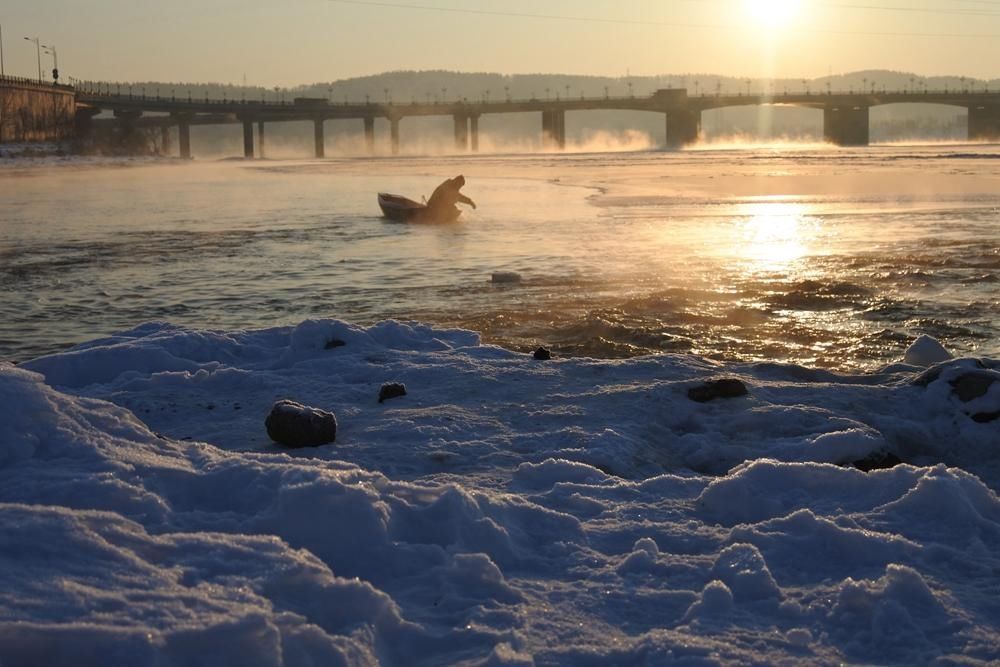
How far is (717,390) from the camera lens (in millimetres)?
7688

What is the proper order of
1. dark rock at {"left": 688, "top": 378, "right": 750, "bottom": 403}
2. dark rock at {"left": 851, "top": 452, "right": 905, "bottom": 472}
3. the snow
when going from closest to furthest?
→ the snow, dark rock at {"left": 851, "top": 452, "right": 905, "bottom": 472}, dark rock at {"left": 688, "top": 378, "right": 750, "bottom": 403}

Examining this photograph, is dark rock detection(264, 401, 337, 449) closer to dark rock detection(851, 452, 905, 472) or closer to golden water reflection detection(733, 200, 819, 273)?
dark rock detection(851, 452, 905, 472)

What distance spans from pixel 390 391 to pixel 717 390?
2316 millimetres

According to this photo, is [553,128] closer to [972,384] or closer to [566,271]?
[566,271]

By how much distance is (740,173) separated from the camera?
2126 inches

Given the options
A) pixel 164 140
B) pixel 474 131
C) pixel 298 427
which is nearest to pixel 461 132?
pixel 474 131

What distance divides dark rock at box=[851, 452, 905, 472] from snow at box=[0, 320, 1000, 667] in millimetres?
73

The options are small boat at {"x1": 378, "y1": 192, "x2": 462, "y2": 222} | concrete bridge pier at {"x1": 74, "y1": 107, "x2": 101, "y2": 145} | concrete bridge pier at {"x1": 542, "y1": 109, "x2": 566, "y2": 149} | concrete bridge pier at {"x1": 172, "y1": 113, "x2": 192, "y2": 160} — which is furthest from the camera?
concrete bridge pier at {"x1": 542, "y1": 109, "x2": 566, "y2": 149}

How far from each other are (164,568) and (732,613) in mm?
2108

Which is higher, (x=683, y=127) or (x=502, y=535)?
(x=683, y=127)

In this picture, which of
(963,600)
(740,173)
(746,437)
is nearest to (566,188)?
(740,173)

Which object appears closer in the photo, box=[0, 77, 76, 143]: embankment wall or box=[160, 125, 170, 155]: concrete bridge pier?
box=[0, 77, 76, 143]: embankment wall

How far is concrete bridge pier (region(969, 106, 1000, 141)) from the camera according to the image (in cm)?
15738

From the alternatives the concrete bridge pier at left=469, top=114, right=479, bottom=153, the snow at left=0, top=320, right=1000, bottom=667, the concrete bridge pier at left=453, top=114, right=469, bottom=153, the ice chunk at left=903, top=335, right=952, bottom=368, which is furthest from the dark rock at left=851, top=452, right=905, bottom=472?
the concrete bridge pier at left=453, top=114, right=469, bottom=153
